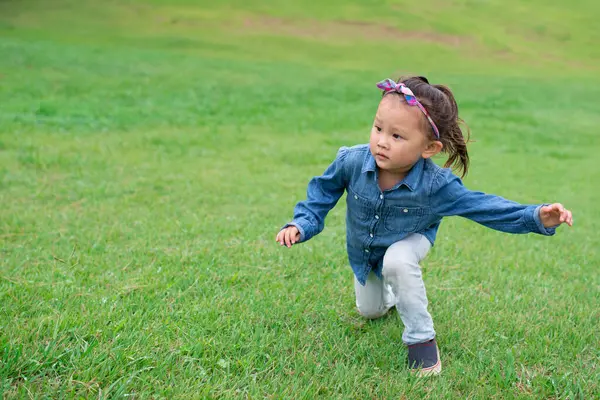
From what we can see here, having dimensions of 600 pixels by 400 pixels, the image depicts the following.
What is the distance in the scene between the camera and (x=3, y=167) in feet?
Result: 24.5

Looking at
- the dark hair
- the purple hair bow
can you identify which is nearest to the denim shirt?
the dark hair

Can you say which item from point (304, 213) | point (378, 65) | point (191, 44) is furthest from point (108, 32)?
point (304, 213)

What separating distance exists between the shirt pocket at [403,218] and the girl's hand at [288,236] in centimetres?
49

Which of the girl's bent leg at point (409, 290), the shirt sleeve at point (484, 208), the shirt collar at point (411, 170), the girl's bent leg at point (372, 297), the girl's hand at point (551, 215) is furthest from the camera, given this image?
the girl's bent leg at point (372, 297)

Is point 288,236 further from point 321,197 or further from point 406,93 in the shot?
point 406,93

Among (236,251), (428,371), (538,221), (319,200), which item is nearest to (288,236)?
(319,200)

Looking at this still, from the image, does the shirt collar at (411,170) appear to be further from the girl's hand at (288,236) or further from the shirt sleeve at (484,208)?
the girl's hand at (288,236)

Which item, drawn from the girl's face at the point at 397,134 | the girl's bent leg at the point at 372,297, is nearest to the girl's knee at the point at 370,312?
the girl's bent leg at the point at 372,297

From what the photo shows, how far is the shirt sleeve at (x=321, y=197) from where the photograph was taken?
345 cm

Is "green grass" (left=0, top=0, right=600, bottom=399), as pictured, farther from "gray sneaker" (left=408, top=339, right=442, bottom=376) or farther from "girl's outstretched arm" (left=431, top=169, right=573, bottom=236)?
"girl's outstretched arm" (left=431, top=169, right=573, bottom=236)

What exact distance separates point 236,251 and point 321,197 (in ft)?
5.13

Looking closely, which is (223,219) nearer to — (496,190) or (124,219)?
(124,219)

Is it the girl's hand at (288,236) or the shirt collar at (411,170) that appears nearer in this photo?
the girl's hand at (288,236)

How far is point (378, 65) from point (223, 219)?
17.0 m
